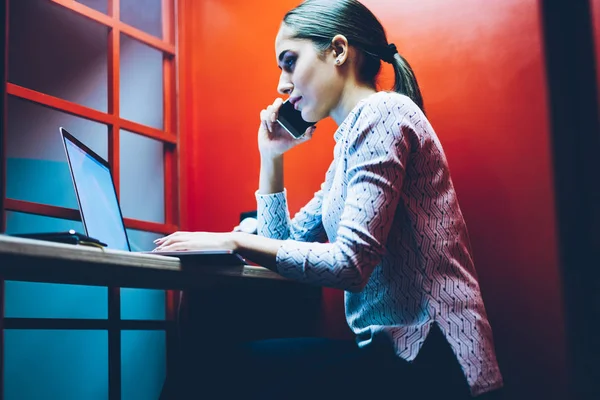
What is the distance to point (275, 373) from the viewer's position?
126 cm

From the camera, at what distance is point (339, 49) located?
160 cm

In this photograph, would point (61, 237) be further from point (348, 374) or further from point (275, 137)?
point (275, 137)

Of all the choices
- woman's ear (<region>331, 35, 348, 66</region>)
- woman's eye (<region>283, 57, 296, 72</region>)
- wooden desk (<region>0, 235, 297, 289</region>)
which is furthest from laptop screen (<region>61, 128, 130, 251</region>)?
woman's ear (<region>331, 35, 348, 66</region>)

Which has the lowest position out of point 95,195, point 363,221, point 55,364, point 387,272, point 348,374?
point 55,364

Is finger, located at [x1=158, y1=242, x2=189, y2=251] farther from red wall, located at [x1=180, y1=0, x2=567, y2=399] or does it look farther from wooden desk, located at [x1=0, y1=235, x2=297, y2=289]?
red wall, located at [x1=180, y1=0, x2=567, y2=399]

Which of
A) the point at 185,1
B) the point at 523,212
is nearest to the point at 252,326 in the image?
the point at 523,212

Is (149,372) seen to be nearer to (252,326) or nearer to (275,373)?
(252,326)

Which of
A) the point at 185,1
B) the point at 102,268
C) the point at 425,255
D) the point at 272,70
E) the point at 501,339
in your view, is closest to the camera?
the point at 102,268

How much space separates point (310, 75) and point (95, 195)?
65 cm

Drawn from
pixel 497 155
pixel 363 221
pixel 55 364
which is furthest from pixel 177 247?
pixel 55 364

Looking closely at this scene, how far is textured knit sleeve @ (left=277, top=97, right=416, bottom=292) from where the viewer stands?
1.23m

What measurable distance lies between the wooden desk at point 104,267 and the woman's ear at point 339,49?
1.83 ft

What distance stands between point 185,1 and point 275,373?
175 centimetres

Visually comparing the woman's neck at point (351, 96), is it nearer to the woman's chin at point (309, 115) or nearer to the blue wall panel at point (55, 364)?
the woman's chin at point (309, 115)
